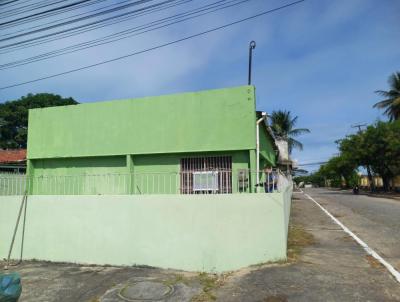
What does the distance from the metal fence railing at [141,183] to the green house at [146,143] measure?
3 centimetres

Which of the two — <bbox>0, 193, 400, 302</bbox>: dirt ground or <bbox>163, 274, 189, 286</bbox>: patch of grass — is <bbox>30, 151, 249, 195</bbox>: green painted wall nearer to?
<bbox>0, 193, 400, 302</bbox>: dirt ground

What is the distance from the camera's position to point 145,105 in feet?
38.2

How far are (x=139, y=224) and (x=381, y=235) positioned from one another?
7083mm

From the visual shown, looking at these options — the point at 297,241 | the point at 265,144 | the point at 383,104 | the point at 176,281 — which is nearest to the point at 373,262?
the point at 297,241

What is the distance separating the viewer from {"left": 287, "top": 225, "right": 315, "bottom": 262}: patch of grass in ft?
27.3

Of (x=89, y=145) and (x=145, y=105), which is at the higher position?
(x=145, y=105)

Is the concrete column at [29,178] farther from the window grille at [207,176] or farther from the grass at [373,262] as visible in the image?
the grass at [373,262]

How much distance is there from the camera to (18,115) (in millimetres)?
38094

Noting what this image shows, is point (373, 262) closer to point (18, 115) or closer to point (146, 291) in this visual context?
point (146, 291)

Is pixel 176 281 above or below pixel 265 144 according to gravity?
below

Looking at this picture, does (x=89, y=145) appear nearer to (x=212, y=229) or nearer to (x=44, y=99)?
(x=212, y=229)

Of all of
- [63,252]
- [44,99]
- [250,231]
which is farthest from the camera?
[44,99]

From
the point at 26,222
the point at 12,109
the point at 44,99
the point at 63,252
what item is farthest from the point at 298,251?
the point at 12,109

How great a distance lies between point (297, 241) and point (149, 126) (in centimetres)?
536
